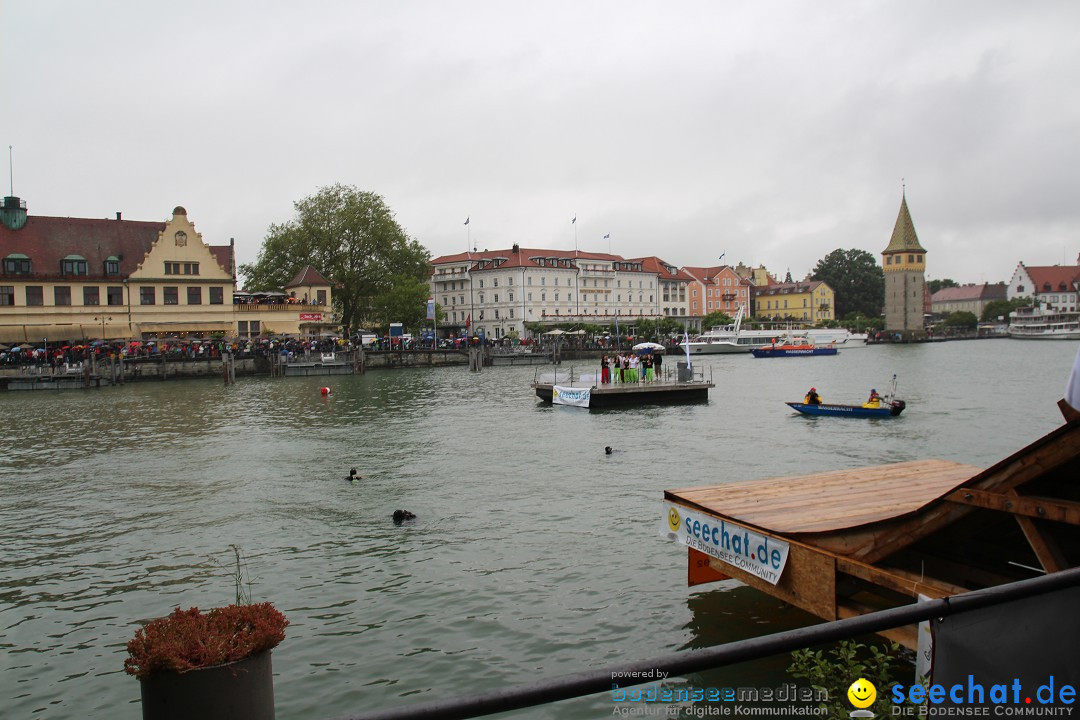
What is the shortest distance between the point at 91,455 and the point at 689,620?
2427cm

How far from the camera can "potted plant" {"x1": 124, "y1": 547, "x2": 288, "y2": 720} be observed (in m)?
5.12

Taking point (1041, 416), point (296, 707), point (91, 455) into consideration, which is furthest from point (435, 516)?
point (1041, 416)

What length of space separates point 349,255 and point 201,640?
104m

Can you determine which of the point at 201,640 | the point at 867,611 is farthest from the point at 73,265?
the point at 867,611

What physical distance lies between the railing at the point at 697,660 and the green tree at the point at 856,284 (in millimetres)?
185760

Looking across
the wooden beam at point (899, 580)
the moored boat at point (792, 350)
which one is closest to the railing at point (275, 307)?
the moored boat at point (792, 350)

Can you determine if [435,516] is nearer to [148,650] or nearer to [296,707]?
[296,707]

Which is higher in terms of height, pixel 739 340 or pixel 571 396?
pixel 739 340

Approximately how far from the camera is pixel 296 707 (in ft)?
30.0

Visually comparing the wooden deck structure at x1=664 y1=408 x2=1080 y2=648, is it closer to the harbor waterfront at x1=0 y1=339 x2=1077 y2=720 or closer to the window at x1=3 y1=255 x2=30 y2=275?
the harbor waterfront at x1=0 y1=339 x2=1077 y2=720

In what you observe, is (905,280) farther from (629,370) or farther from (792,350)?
(629,370)

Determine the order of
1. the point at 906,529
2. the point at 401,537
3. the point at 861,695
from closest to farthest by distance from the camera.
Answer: the point at 861,695, the point at 906,529, the point at 401,537

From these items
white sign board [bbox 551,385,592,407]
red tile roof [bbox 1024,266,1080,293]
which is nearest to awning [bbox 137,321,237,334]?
white sign board [bbox 551,385,592,407]

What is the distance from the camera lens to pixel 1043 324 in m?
162
